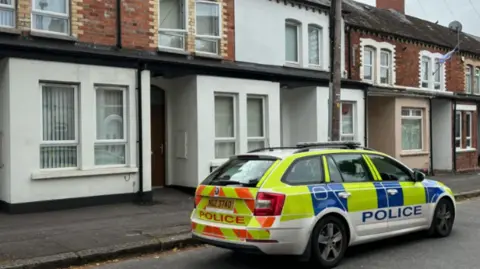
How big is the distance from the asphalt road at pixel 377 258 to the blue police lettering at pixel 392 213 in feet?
1.63

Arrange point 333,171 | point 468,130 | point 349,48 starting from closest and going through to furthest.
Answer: point 333,171, point 349,48, point 468,130

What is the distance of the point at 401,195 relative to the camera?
7566mm

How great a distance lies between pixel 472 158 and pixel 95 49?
19.6 meters

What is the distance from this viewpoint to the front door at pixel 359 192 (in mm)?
6794

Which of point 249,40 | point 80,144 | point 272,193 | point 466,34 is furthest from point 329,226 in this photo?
point 466,34

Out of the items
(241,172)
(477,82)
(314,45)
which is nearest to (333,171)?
(241,172)

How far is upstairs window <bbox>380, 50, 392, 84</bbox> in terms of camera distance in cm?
2034

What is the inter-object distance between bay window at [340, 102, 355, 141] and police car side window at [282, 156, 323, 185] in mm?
10358

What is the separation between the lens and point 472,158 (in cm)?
2423

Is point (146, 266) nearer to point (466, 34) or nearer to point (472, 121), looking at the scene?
point (472, 121)

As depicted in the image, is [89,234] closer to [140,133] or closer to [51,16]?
[140,133]

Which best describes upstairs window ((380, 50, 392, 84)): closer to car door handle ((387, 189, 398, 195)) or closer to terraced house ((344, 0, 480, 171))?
terraced house ((344, 0, 480, 171))

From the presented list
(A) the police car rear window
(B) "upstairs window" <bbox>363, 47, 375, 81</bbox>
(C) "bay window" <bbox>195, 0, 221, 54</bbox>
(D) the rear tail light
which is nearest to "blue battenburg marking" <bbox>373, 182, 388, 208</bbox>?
(A) the police car rear window

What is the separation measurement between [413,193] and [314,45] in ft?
32.1
